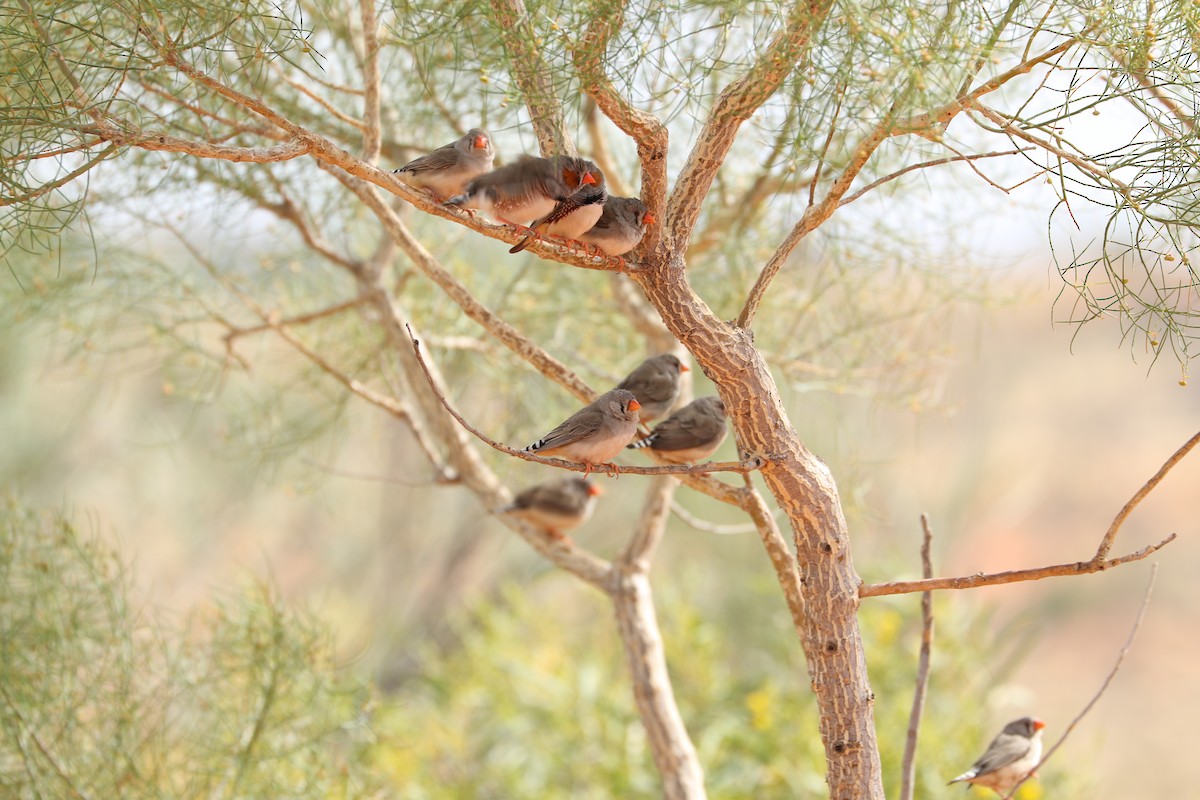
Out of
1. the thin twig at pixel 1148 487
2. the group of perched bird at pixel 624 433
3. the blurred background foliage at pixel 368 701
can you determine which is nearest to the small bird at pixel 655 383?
the group of perched bird at pixel 624 433

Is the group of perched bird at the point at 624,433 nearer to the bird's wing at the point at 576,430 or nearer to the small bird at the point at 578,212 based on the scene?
the bird's wing at the point at 576,430

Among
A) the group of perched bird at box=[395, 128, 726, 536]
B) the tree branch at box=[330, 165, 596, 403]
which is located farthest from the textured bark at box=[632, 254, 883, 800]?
the tree branch at box=[330, 165, 596, 403]

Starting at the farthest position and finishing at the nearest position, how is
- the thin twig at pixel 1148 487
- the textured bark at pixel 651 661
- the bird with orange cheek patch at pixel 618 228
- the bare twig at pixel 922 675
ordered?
1. the textured bark at pixel 651 661
2. the bare twig at pixel 922 675
3. the bird with orange cheek patch at pixel 618 228
4. the thin twig at pixel 1148 487

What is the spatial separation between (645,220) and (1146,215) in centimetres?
91

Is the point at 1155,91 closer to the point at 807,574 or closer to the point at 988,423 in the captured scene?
the point at 807,574

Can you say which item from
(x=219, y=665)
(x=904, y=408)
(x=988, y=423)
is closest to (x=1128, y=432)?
(x=988, y=423)

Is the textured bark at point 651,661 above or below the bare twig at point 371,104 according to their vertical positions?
below

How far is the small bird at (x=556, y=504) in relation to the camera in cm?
399

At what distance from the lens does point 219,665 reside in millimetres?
3527

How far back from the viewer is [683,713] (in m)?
5.88

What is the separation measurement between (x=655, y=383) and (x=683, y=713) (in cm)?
335

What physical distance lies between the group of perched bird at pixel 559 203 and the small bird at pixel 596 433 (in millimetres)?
504

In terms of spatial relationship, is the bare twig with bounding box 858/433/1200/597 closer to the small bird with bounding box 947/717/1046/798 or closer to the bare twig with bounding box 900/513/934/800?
the bare twig with bounding box 900/513/934/800

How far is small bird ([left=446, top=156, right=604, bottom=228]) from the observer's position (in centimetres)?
218
